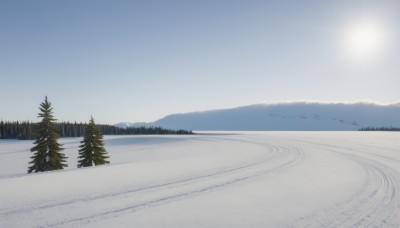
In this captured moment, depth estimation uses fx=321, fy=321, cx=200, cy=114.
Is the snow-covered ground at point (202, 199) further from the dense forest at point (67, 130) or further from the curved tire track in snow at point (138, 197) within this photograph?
the dense forest at point (67, 130)

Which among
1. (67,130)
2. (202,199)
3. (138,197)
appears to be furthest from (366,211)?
(67,130)

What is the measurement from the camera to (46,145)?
1141 inches

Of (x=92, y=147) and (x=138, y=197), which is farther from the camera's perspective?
(x=92, y=147)

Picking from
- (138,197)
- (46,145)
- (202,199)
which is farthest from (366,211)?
(46,145)

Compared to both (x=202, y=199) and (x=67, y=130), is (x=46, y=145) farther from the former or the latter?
(x=67, y=130)

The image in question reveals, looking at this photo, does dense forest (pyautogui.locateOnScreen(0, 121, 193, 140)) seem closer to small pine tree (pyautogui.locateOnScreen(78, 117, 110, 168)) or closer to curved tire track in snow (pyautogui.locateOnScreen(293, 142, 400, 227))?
small pine tree (pyautogui.locateOnScreen(78, 117, 110, 168))

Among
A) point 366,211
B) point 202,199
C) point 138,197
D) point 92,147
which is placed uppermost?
point 92,147

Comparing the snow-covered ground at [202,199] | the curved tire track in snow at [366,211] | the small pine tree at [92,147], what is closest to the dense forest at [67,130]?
the small pine tree at [92,147]

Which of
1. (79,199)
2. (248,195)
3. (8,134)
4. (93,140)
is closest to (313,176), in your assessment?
(248,195)

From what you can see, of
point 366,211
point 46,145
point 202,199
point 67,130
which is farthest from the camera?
point 67,130

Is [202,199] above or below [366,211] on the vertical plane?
above

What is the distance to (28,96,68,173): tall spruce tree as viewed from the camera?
28.7 metres

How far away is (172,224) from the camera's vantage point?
7828mm

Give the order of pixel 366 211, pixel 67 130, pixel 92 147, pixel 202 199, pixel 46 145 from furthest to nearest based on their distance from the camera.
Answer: pixel 67 130
pixel 92 147
pixel 46 145
pixel 202 199
pixel 366 211
